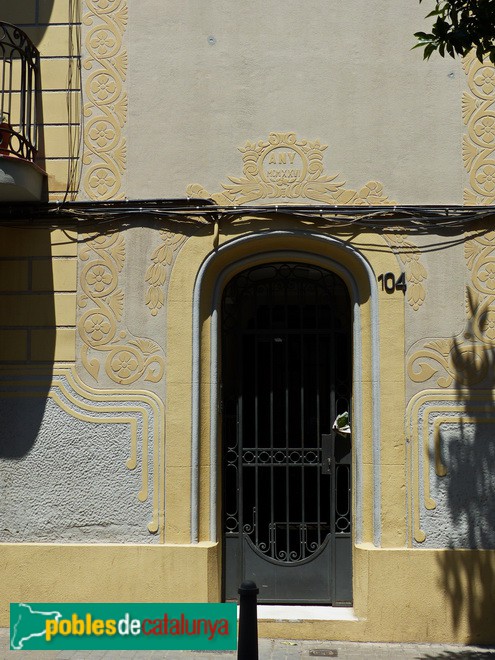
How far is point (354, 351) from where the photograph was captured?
8.11 metres

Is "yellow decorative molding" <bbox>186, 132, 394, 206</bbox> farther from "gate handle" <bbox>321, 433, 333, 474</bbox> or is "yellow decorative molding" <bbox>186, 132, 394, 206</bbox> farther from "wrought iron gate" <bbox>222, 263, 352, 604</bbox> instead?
"gate handle" <bbox>321, 433, 333, 474</bbox>

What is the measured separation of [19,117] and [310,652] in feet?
18.7

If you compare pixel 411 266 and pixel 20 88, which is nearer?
pixel 411 266

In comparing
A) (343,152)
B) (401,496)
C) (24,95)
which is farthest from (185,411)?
(24,95)

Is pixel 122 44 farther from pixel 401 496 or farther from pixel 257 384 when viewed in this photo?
pixel 401 496

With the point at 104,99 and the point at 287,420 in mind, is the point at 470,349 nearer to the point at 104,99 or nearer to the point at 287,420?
the point at 287,420

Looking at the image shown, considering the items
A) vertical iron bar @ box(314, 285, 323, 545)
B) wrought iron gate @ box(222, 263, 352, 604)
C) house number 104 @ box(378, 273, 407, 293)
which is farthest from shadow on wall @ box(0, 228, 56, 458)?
house number 104 @ box(378, 273, 407, 293)

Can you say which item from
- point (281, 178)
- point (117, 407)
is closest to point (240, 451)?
point (117, 407)

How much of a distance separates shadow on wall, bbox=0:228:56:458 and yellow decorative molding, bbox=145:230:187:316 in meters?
0.96

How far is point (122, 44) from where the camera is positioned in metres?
8.33

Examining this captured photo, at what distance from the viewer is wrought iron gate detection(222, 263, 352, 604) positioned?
8164mm

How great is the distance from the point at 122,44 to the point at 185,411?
3.64m

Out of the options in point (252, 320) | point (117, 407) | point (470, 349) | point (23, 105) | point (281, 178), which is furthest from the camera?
point (252, 320)

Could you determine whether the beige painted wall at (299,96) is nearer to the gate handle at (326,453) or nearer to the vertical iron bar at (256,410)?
the vertical iron bar at (256,410)
